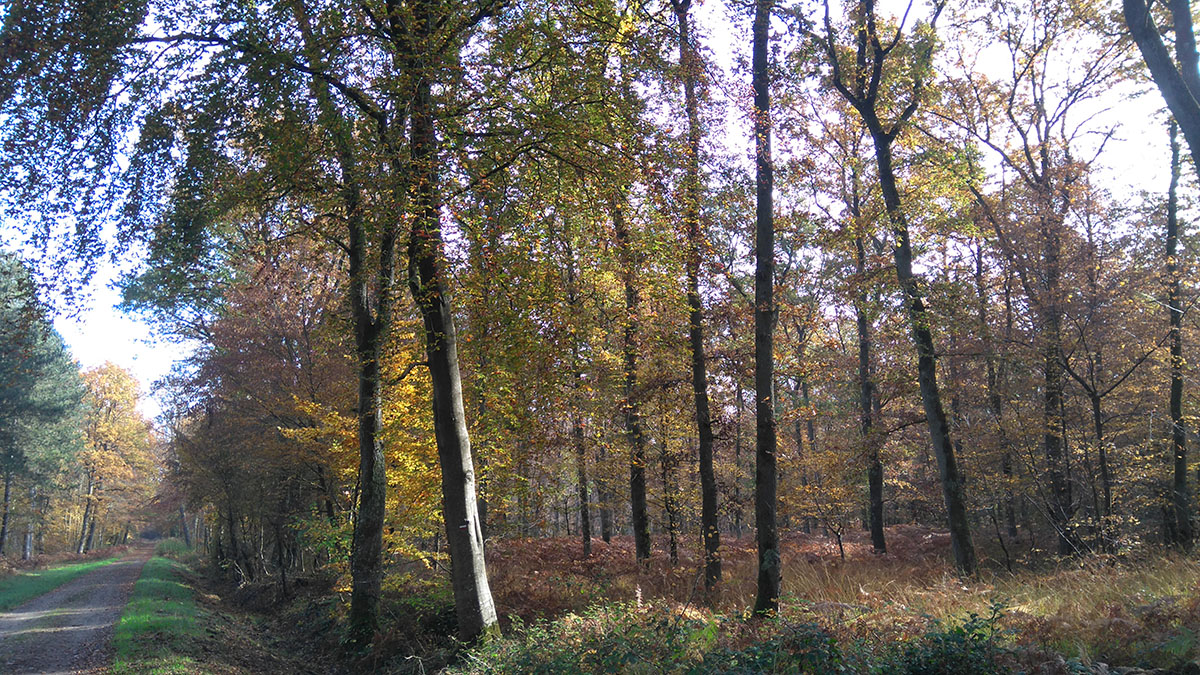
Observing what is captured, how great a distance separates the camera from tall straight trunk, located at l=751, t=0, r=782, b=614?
29.6ft

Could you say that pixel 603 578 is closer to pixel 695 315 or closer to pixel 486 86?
pixel 695 315

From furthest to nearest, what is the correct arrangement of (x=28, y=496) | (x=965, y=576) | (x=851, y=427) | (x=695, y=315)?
1. (x=28, y=496)
2. (x=851, y=427)
3. (x=695, y=315)
4. (x=965, y=576)

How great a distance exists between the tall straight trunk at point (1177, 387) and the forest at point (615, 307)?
0.39ft

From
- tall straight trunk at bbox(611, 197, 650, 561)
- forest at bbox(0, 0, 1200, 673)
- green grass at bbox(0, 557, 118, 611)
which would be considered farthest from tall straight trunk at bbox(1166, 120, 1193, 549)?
green grass at bbox(0, 557, 118, 611)

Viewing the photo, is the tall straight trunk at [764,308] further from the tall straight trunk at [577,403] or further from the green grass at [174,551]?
the green grass at [174,551]

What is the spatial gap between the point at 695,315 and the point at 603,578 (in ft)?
18.5

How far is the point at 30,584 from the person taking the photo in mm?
21047

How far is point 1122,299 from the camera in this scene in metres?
12.6

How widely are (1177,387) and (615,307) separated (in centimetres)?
1379

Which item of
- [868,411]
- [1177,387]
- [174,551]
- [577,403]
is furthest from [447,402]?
[174,551]

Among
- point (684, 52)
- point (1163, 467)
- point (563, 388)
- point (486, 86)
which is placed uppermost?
point (684, 52)

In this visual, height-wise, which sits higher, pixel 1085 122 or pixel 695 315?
pixel 1085 122

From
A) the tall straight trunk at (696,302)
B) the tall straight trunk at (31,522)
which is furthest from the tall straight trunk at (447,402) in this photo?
the tall straight trunk at (31,522)

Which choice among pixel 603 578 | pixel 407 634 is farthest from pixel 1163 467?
pixel 407 634
